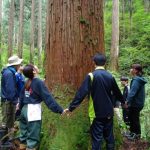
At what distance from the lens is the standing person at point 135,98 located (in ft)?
25.6

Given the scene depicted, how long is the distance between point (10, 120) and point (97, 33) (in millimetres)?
3083

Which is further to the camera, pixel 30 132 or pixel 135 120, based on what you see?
pixel 135 120

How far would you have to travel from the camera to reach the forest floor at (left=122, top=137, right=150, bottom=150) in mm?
6778

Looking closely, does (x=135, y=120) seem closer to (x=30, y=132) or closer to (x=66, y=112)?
(x=66, y=112)

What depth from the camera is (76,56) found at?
6223mm

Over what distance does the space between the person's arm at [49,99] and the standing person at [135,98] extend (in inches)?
92.7

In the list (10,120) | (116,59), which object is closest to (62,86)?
(10,120)

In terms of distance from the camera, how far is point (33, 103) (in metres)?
5.96

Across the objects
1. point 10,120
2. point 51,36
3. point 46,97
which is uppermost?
point 51,36

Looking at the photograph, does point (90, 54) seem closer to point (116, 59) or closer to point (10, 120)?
point (10, 120)

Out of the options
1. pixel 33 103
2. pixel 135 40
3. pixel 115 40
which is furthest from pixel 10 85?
pixel 135 40

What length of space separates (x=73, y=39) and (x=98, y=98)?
119 centimetres

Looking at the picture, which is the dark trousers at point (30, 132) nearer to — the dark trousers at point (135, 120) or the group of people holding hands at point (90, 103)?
the group of people holding hands at point (90, 103)

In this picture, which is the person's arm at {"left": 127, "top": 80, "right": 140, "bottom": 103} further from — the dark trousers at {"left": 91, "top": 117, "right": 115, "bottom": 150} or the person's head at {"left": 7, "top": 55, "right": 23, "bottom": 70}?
the person's head at {"left": 7, "top": 55, "right": 23, "bottom": 70}
